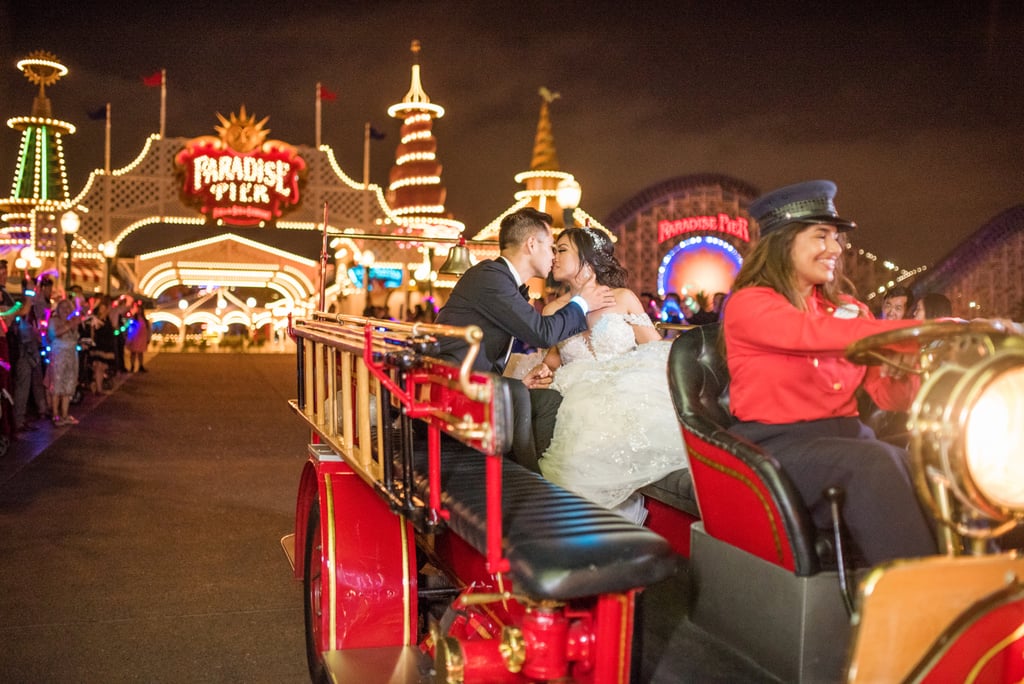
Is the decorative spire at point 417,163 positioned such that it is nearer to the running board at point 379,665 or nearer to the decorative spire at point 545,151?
the decorative spire at point 545,151

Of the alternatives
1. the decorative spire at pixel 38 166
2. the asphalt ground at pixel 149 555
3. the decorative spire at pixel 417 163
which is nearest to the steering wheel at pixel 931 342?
the asphalt ground at pixel 149 555

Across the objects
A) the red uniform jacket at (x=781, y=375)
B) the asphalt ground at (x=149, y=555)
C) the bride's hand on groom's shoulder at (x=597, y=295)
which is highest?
the bride's hand on groom's shoulder at (x=597, y=295)

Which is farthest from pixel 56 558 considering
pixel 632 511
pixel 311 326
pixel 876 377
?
pixel 876 377

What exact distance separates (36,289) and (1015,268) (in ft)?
58.7

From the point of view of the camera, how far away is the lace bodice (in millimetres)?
4980

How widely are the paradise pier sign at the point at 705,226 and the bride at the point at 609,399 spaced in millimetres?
41129

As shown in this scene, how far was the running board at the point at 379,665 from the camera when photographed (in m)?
3.04

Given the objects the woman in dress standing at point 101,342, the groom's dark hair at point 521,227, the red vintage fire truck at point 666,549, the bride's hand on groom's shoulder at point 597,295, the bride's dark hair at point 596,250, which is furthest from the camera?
the woman in dress standing at point 101,342

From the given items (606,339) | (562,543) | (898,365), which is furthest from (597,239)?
(562,543)

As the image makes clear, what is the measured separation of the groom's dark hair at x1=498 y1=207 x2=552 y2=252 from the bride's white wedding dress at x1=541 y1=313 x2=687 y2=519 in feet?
2.62

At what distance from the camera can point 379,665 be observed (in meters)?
3.16

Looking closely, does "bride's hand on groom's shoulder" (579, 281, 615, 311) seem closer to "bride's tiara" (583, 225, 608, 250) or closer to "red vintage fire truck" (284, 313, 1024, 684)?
"bride's tiara" (583, 225, 608, 250)

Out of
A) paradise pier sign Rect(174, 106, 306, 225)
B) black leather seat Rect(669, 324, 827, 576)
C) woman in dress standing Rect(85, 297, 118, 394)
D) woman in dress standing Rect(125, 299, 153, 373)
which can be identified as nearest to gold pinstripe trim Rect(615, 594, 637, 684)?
black leather seat Rect(669, 324, 827, 576)

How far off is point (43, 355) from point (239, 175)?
2748 cm
